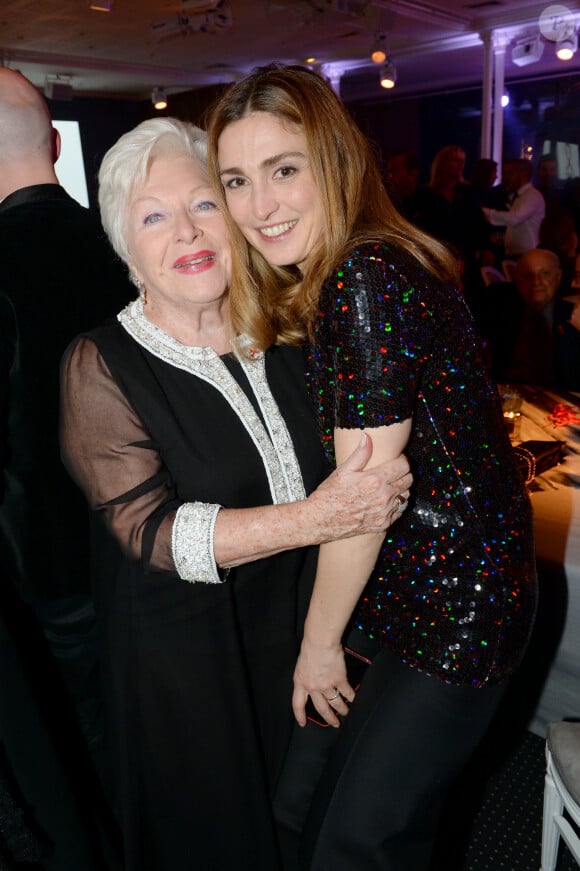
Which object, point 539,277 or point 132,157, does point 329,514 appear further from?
point 539,277

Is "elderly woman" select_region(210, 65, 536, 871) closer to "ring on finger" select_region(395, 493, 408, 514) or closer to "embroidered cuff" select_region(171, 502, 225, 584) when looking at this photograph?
"ring on finger" select_region(395, 493, 408, 514)

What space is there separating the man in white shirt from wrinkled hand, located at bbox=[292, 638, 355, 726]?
224 inches

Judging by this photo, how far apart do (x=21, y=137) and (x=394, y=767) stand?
1.50 m

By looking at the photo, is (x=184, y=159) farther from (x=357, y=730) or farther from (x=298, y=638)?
(x=357, y=730)

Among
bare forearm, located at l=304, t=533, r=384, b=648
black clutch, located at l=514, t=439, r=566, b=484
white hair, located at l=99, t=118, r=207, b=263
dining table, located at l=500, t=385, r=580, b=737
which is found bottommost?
dining table, located at l=500, t=385, r=580, b=737

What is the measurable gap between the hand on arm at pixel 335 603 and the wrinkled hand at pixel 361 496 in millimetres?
19

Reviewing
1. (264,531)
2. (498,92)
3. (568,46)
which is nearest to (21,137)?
(264,531)

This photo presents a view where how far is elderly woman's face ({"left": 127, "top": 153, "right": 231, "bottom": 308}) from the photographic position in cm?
138

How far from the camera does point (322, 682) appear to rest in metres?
1.44

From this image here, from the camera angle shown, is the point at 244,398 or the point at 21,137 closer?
the point at 244,398

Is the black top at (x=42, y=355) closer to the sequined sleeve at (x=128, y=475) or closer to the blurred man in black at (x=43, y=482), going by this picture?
the blurred man in black at (x=43, y=482)

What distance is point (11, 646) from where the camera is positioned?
1341mm

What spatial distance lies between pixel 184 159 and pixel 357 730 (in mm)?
1101

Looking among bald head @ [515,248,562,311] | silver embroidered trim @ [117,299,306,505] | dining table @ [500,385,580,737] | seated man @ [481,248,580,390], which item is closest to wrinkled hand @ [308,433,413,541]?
silver embroidered trim @ [117,299,306,505]
